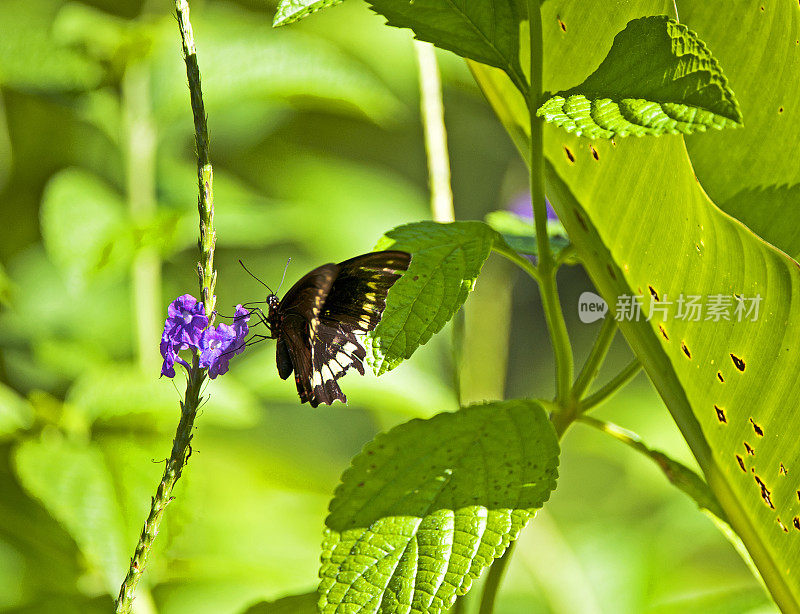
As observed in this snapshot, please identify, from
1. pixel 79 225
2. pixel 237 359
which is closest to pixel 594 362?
pixel 79 225

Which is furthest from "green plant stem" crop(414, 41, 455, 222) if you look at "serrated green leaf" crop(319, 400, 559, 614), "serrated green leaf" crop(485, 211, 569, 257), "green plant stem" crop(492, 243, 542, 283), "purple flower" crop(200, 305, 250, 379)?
"purple flower" crop(200, 305, 250, 379)

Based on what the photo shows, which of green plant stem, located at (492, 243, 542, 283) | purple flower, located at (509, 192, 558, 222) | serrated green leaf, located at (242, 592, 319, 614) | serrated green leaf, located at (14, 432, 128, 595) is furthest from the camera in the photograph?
purple flower, located at (509, 192, 558, 222)

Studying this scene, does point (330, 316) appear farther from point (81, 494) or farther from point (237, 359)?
point (237, 359)

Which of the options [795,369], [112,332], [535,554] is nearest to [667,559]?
[535,554]

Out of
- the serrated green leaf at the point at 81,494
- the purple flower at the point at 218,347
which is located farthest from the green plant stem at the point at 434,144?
the serrated green leaf at the point at 81,494

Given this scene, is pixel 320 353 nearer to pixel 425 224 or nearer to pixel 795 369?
pixel 425 224

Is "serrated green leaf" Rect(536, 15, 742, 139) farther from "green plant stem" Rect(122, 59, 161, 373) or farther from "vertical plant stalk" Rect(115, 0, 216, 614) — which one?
"green plant stem" Rect(122, 59, 161, 373)
